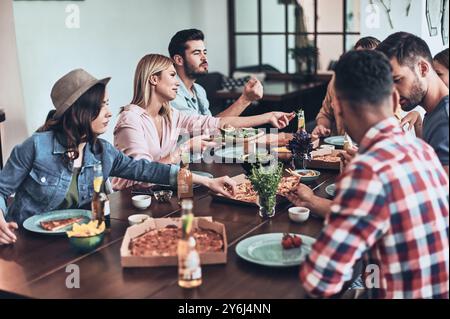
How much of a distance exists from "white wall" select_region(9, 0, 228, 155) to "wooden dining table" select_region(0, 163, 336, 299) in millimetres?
3103

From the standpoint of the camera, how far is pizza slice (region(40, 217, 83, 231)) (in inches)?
88.5

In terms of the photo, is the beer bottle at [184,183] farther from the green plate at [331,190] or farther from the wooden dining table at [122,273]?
the green plate at [331,190]

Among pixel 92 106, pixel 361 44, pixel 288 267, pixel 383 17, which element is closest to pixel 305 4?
pixel 383 17

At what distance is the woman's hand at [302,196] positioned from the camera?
2.27m

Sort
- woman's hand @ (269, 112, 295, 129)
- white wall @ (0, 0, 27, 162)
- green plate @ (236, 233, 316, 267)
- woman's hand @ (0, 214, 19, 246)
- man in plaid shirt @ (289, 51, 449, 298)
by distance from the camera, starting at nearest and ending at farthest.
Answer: man in plaid shirt @ (289, 51, 449, 298)
green plate @ (236, 233, 316, 267)
woman's hand @ (0, 214, 19, 246)
woman's hand @ (269, 112, 295, 129)
white wall @ (0, 0, 27, 162)

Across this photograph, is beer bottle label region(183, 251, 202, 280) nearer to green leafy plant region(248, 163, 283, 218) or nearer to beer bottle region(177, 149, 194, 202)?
green leafy plant region(248, 163, 283, 218)

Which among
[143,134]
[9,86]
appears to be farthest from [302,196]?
[9,86]

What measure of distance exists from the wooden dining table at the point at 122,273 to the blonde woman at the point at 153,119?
0.85 meters

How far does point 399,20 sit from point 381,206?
3.94m

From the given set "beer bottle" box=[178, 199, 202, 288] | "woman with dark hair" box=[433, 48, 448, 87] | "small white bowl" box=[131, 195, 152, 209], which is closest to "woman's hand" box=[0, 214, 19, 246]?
"small white bowl" box=[131, 195, 152, 209]

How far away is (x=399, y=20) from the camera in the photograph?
5137 millimetres

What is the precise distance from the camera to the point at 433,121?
2363mm
